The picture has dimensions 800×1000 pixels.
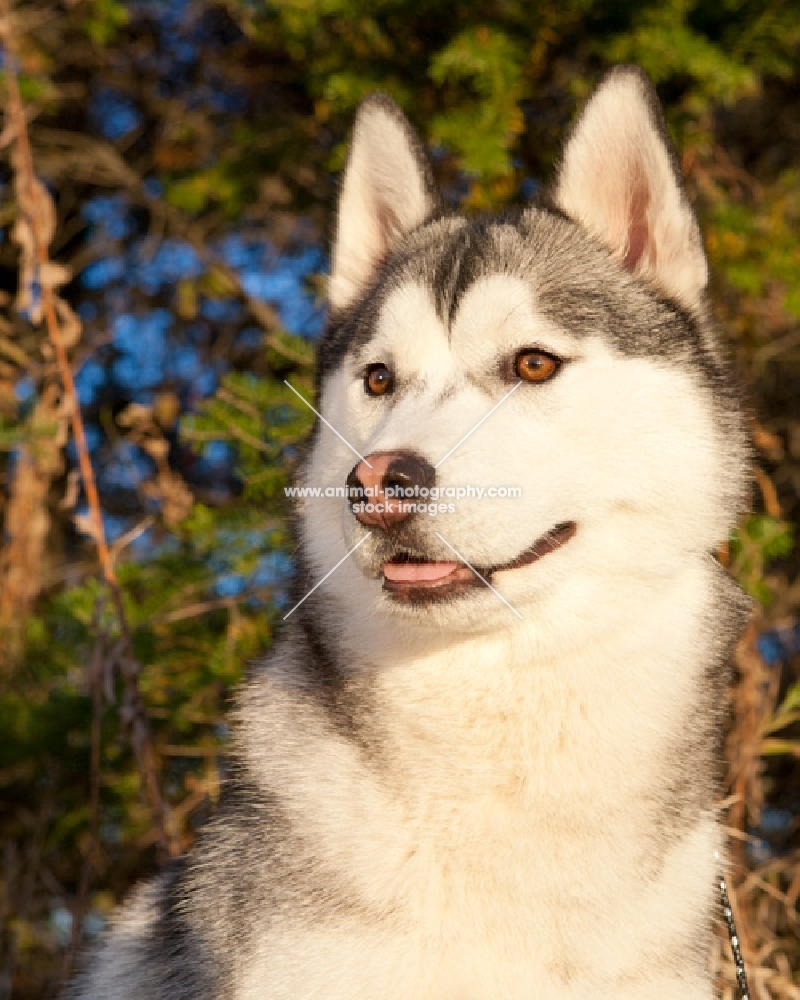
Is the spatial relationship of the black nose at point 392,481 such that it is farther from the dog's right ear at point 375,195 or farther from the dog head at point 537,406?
the dog's right ear at point 375,195

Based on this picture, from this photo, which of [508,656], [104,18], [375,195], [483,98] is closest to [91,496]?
[375,195]

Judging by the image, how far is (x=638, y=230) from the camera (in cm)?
243

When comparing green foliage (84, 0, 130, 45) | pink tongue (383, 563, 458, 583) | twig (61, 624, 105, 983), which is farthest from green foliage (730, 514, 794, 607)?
green foliage (84, 0, 130, 45)

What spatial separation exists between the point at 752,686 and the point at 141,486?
9.26ft

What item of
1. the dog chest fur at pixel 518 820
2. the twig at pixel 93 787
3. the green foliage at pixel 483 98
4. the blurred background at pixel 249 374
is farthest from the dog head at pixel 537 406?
the twig at pixel 93 787

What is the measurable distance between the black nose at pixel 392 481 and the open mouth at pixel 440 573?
131 millimetres

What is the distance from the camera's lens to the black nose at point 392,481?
1.90 metres

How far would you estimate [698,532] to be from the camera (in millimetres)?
2195

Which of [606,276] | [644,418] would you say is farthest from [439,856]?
[606,276]

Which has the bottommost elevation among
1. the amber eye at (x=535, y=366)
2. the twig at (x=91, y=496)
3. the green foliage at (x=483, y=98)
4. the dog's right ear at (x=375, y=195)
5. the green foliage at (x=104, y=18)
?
the twig at (x=91, y=496)

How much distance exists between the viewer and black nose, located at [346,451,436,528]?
1.90 metres

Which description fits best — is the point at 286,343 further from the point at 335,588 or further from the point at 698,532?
the point at 698,532

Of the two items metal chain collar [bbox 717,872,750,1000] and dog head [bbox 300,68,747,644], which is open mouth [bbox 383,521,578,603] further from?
metal chain collar [bbox 717,872,750,1000]

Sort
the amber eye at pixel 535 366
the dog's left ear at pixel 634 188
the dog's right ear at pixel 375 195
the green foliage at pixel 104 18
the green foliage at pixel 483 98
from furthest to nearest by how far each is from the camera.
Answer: the green foliage at pixel 104 18 → the green foliage at pixel 483 98 → the dog's right ear at pixel 375 195 → the dog's left ear at pixel 634 188 → the amber eye at pixel 535 366
